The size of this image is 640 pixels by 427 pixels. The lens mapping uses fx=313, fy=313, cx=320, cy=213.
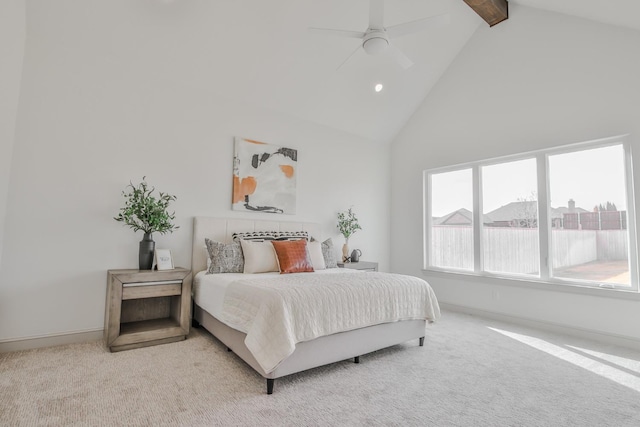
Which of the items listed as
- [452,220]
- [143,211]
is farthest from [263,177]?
[452,220]

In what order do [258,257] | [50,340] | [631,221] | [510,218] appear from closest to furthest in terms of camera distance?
[50,340], [631,221], [258,257], [510,218]

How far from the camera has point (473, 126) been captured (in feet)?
15.7

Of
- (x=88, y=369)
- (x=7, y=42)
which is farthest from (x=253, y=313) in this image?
(x=7, y=42)

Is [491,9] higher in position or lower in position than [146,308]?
higher

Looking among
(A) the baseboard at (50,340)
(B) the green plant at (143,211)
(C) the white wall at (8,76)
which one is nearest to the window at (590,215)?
(B) the green plant at (143,211)

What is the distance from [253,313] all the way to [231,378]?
0.55 meters

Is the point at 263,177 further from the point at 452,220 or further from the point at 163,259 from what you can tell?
the point at 452,220

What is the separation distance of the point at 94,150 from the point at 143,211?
0.82 meters

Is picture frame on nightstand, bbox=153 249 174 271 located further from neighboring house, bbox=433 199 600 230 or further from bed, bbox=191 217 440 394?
neighboring house, bbox=433 199 600 230

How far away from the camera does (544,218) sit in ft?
13.2

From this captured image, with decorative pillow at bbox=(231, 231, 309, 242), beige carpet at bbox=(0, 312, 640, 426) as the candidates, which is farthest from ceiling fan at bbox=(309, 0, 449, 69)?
beige carpet at bbox=(0, 312, 640, 426)

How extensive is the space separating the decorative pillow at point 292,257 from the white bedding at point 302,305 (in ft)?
2.01

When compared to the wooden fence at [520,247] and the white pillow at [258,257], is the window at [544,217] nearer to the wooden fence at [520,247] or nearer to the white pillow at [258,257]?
the wooden fence at [520,247]

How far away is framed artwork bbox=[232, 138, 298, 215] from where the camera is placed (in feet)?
13.7
